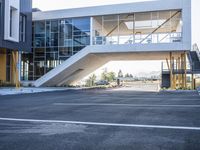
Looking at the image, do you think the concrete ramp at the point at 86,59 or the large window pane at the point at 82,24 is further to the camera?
the large window pane at the point at 82,24

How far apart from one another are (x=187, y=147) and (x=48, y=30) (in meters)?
27.8

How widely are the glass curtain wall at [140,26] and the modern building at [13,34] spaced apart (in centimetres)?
755

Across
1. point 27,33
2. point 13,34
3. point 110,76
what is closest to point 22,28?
point 27,33

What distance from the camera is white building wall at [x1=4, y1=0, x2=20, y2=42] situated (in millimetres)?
25297

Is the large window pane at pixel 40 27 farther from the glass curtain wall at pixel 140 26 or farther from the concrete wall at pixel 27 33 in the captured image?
the glass curtain wall at pixel 140 26

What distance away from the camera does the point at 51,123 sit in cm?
758

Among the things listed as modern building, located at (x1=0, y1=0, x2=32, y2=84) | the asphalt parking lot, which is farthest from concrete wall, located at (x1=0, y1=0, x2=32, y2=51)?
the asphalt parking lot

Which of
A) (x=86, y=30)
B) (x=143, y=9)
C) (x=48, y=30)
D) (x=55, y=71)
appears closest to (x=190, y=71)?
(x=143, y=9)

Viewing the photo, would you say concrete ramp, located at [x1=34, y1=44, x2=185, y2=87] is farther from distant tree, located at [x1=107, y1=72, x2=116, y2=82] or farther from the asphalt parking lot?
distant tree, located at [x1=107, y1=72, x2=116, y2=82]

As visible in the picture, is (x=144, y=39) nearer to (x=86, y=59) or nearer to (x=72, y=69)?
(x=86, y=59)

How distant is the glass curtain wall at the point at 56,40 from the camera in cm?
2893

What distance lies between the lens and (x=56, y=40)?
30.5 meters

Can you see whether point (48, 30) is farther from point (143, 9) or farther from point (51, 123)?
point (51, 123)

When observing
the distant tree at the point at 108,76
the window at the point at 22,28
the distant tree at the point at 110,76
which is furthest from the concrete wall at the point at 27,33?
the distant tree at the point at 110,76
